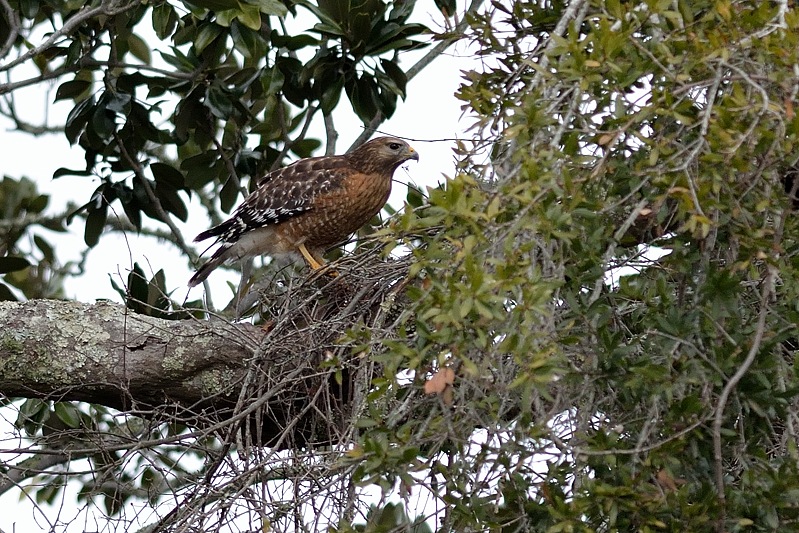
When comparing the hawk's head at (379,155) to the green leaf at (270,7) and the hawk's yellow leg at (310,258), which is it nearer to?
the hawk's yellow leg at (310,258)

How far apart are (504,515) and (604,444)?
0.31 metres

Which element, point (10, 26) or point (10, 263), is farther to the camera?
point (10, 263)

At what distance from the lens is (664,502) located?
8.36 ft

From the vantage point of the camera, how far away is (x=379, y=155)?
5965mm

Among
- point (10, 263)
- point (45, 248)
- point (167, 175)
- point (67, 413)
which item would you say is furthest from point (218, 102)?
point (67, 413)

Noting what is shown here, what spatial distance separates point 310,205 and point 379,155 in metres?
0.45

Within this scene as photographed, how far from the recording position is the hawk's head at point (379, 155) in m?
5.95

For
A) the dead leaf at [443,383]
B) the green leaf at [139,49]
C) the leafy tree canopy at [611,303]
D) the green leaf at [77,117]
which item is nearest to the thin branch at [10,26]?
the green leaf at [77,117]

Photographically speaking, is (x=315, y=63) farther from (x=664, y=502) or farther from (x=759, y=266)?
(x=664, y=502)

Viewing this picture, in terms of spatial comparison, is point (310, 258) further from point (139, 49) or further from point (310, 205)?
point (139, 49)

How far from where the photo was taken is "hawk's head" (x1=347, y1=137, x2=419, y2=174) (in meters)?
5.95

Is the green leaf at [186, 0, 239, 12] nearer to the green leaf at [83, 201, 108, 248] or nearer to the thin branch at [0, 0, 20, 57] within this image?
the thin branch at [0, 0, 20, 57]

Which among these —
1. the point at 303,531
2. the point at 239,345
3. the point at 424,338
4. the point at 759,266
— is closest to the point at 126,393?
the point at 239,345

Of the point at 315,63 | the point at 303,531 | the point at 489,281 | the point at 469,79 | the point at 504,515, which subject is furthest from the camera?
the point at 315,63
